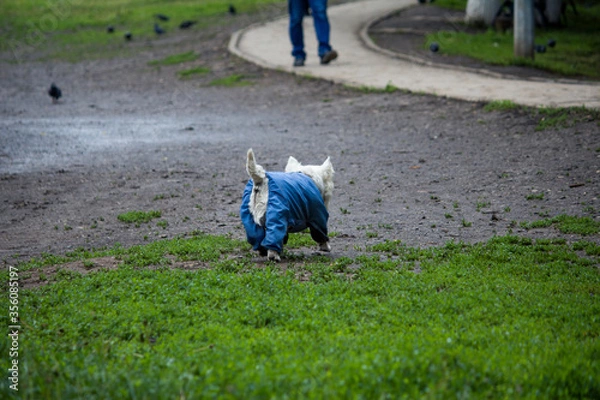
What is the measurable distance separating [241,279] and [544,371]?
2453 millimetres

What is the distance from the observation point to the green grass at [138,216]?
27.1 feet

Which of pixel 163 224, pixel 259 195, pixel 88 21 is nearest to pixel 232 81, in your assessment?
pixel 163 224

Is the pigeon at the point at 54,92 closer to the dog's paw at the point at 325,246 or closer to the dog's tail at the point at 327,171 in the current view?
the dog's tail at the point at 327,171

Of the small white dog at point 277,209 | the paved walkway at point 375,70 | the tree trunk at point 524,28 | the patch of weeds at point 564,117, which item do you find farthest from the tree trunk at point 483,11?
the small white dog at point 277,209

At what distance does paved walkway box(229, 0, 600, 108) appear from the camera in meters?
12.7

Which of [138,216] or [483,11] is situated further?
[483,11]

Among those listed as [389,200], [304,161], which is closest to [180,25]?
[304,161]

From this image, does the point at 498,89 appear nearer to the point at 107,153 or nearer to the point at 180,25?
the point at 107,153

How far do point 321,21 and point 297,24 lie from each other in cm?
57

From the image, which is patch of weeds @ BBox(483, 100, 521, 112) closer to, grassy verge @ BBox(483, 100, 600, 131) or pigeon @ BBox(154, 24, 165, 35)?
grassy verge @ BBox(483, 100, 600, 131)

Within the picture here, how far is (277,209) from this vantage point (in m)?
6.34

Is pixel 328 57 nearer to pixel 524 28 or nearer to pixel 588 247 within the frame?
pixel 524 28

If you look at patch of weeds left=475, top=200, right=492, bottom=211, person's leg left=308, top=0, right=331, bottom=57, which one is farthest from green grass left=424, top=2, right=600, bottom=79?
patch of weeds left=475, top=200, right=492, bottom=211

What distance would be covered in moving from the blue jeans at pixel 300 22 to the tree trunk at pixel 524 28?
12.5 ft
